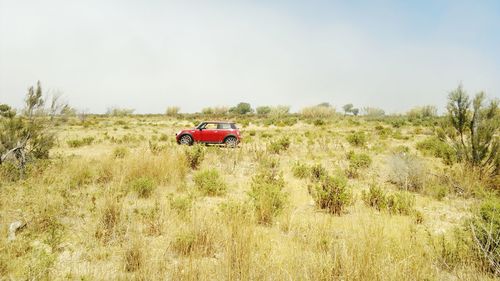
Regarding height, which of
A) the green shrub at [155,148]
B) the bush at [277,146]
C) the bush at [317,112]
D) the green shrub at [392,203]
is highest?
the bush at [317,112]

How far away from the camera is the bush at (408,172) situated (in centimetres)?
857

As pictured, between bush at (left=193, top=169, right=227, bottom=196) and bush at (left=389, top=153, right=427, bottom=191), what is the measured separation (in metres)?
5.03

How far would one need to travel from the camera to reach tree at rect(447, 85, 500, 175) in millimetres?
8664

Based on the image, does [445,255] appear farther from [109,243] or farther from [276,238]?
[109,243]

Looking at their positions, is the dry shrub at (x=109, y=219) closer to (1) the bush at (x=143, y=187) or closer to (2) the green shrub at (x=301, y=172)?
(1) the bush at (x=143, y=187)

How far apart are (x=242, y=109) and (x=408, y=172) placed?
6514 cm

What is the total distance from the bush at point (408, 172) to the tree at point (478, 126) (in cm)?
155

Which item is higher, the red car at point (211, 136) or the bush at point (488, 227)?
the red car at point (211, 136)

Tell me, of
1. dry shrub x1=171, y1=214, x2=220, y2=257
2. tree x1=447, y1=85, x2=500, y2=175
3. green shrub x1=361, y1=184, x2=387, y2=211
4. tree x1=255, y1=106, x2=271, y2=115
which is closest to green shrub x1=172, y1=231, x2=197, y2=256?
dry shrub x1=171, y1=214, x2=220, y2=257

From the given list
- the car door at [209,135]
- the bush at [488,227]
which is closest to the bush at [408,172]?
the bush at [488,227]

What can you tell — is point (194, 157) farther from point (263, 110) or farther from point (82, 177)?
point (263, 110)

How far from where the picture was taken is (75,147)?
17.1 metres

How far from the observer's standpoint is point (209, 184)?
7219 millimetres

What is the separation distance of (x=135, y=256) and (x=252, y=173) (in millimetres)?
6097
